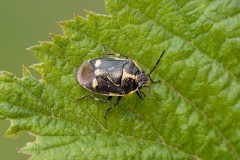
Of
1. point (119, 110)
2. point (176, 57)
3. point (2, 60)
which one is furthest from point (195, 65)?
point (2, 60)

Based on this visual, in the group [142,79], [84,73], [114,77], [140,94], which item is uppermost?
[84,73]

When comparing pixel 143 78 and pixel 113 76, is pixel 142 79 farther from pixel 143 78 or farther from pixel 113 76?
pixel 113 76

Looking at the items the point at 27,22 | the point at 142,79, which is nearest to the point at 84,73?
the point at 142,79

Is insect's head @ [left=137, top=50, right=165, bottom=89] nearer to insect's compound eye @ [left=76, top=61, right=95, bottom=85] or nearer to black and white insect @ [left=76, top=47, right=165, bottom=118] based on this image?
black and white insect @ [left=76, top=47, right=165, bottom=118]

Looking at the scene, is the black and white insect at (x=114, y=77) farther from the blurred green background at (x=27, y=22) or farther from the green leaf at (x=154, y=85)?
the blurred green background at (x=27, y=22)

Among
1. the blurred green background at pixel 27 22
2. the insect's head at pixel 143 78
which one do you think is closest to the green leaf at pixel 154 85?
the insect's head at pixel 143 78

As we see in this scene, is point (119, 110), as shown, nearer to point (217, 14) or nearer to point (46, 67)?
point (46, 67)
